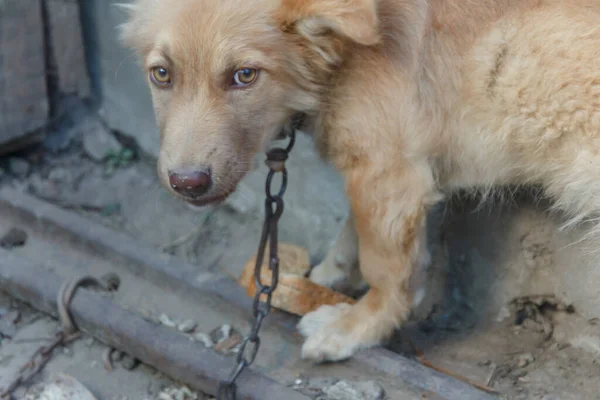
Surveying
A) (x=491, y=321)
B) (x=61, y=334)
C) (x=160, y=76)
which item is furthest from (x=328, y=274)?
(x=160, y=76)

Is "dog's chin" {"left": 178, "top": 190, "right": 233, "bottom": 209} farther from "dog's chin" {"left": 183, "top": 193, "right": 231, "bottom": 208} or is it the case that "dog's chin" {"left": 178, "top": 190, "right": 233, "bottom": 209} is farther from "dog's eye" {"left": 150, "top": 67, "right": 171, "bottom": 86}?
"dog's eye" {"left": 150, "top": 67, "right": 171, "bottom": 86}

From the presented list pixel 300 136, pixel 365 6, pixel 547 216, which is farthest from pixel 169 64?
pixel 547 216

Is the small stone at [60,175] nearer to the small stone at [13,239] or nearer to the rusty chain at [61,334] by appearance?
the small stone at [13,239]

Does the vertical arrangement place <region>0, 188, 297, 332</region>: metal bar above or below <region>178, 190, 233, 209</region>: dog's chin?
below

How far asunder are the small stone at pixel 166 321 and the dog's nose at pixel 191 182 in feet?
3.71

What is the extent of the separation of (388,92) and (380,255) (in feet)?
2.38

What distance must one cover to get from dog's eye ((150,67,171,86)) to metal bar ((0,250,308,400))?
115 centimetres

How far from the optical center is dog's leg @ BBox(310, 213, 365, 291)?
3.71m

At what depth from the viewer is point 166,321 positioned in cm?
355

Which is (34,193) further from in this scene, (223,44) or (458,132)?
(458,132)

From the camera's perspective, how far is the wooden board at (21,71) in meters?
4.66

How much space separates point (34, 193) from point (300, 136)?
2.02m

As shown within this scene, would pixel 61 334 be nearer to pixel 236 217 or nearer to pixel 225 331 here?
pixel 225 331

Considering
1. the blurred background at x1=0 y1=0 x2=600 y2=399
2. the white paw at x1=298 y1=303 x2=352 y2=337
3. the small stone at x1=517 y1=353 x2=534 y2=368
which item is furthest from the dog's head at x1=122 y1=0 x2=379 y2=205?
the small stone at x1=517 y1=353 x2=534 y2=368
